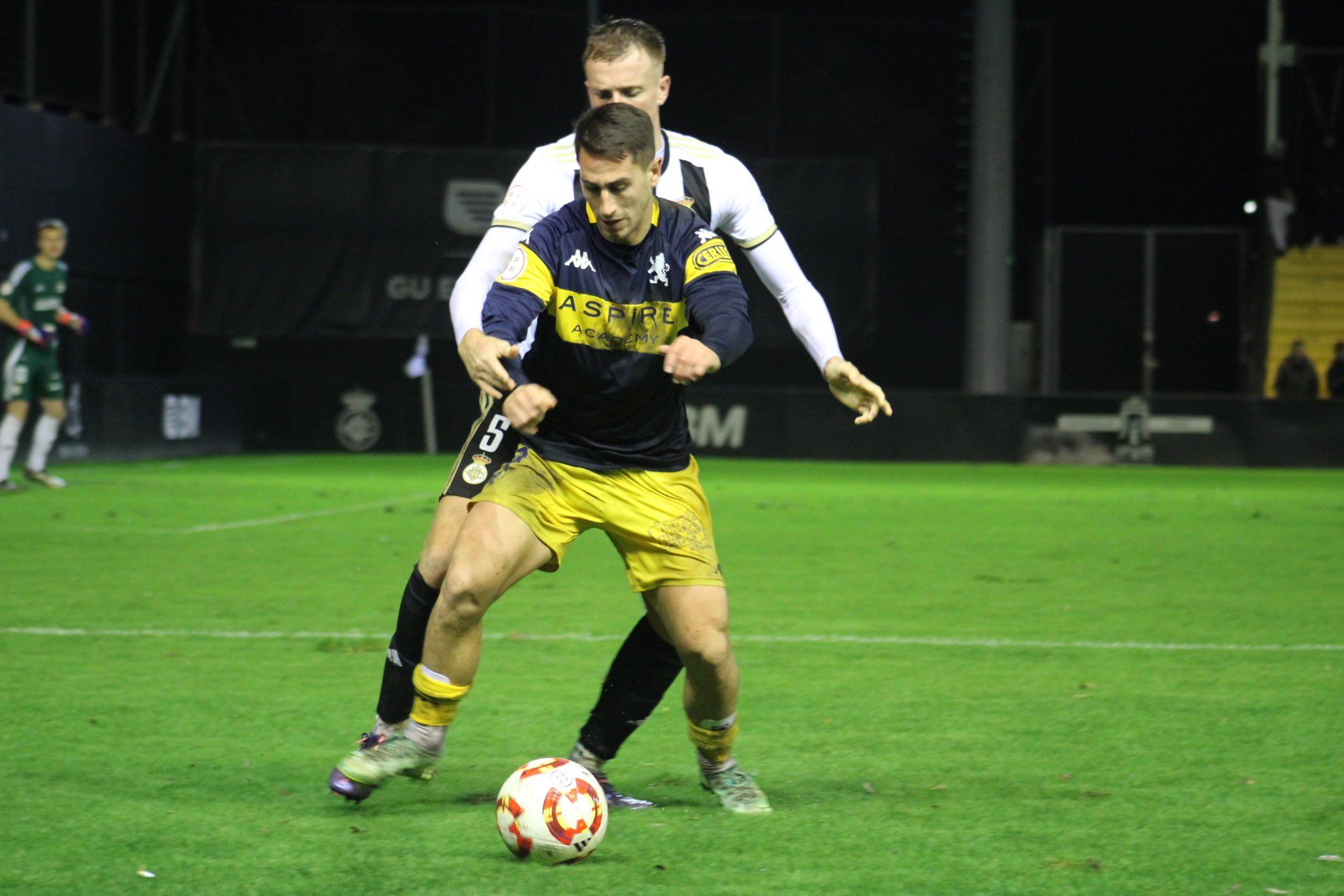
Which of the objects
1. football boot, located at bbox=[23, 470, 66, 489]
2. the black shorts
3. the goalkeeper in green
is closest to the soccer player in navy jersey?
the black shorts

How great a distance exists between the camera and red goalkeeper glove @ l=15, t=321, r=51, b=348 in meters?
14.9

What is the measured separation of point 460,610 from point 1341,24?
1169 inches

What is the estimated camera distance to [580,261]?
14.7 ft

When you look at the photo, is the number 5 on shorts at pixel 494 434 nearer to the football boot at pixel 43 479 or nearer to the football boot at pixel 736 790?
the football boot at pixel 736 790

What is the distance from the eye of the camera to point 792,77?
2695 centimetres

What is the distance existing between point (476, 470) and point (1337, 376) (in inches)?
899

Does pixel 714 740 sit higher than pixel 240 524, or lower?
higher

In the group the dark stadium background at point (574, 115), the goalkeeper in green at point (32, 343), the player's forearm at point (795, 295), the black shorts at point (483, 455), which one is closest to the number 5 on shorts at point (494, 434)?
the black shorts at point (483, 455)

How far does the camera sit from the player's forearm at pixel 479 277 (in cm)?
483

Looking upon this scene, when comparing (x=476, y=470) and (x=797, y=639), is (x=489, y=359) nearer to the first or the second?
(x=476, y=470)

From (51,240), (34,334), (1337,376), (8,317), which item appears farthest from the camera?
(1337,376)

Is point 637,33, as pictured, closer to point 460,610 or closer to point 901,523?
point 460,610

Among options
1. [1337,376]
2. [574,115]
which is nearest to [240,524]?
[574,115]

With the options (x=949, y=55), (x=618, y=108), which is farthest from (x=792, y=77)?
(x=618, y=108)
